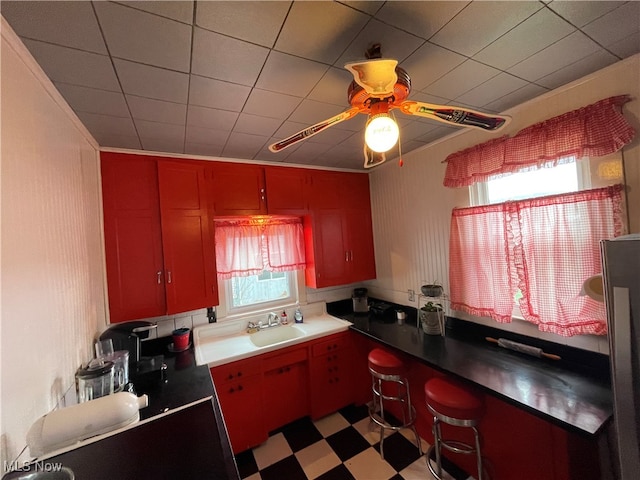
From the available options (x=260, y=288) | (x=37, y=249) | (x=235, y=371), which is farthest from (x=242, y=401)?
(x=37, y=249)

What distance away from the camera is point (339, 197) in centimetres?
256

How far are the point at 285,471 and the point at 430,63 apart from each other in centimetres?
250

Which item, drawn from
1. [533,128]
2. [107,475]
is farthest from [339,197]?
[107,475]

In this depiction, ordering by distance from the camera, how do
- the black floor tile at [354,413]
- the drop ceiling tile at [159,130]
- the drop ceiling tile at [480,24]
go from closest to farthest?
the drop ceiling tile at [480,24], the drop ceiling tile at [159,130], the black floor tile at [354,413]

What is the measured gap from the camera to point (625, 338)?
75 centimetres

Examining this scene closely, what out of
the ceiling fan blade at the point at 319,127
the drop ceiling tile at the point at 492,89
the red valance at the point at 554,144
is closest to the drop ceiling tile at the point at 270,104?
the ceiling fan blade at the point at 319,127

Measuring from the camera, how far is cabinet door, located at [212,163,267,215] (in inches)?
79.0

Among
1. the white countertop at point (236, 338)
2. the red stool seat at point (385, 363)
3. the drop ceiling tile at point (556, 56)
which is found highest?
the drop ceiling tile at point (556, 56)

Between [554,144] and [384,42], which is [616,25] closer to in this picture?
[554,144]

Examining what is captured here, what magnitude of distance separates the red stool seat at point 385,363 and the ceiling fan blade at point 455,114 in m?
1.57

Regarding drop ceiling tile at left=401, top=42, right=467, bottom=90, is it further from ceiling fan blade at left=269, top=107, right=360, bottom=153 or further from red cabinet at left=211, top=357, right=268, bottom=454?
red cabinet at left=211, top=357, right=268, bottom=454

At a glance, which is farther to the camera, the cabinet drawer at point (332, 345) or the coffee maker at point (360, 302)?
the coffee maker at point (360, 302)

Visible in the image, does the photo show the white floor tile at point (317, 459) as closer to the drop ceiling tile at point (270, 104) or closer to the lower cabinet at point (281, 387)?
the lower cabinet at point (281, 387)

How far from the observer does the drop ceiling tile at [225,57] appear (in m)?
0.88
